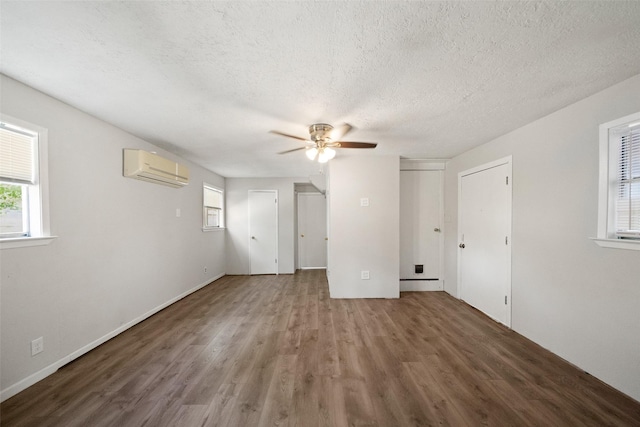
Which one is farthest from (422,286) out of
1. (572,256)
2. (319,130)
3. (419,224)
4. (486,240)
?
(319,130)

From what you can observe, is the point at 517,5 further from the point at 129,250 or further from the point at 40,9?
the point at 129,250

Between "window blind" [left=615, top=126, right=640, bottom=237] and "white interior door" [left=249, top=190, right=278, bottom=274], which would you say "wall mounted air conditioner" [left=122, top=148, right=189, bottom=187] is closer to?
"white interior door" [left=249, top=190, right=278, bottom=274]

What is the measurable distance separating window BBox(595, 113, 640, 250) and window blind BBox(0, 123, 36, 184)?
4.43m

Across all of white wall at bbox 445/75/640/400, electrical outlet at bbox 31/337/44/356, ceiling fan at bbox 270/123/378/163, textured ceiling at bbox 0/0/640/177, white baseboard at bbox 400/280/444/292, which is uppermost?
textured ceiling at bbox 0/0/640/177

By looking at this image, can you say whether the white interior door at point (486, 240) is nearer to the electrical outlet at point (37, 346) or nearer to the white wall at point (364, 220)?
the white wall at point (364, 220)

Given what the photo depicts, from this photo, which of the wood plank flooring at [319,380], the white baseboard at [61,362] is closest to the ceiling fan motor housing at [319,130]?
the wood plank flooring at [319,380]

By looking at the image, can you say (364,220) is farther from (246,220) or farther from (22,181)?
(22,181)

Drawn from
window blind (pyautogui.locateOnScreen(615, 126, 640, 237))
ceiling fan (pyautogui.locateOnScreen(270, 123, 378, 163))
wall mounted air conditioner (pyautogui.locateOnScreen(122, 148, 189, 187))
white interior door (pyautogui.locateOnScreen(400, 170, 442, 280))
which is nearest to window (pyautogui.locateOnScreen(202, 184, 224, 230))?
wall mounted air conditioner (pyautogui.locateOnScreen(122, 148, 189, 187))

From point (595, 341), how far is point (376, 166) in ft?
9.52

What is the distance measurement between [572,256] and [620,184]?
26.4 inches

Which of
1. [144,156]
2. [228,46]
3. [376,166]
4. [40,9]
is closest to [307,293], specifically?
[376,166]

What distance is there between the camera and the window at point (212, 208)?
15.4 ft

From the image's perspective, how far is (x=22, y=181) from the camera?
1.77 meters

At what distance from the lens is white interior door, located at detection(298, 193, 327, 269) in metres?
6.12
